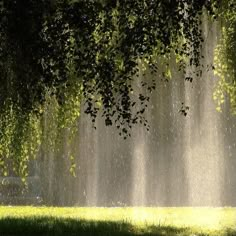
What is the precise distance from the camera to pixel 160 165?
134 feet

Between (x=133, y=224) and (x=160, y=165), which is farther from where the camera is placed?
(x=160, y=165)

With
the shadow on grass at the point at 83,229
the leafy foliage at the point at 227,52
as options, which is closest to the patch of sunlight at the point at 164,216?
the shadow on grass at the point at 83,229

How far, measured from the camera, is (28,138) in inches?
404

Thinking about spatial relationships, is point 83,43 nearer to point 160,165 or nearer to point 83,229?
point 83,229

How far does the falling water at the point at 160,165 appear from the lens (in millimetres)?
38031

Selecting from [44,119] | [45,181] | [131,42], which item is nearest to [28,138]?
[44,119]

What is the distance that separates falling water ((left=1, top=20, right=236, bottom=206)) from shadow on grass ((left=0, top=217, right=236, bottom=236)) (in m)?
23.8

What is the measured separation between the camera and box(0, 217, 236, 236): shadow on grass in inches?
461

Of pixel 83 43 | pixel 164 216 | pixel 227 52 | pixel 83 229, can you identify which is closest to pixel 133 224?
pixel 83 229

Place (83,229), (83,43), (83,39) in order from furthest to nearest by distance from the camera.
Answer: (83,229) → (83,43) → (83,39)

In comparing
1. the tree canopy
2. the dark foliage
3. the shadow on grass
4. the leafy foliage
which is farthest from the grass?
the dark foliage

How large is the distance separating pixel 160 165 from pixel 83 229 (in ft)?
94.8

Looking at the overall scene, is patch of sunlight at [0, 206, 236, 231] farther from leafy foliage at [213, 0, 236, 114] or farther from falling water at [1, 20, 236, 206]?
falling water at [1, 20, 236, 206]

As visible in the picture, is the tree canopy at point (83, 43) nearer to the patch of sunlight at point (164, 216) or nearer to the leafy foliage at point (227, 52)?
the leafy foliage at point (227, 52)
